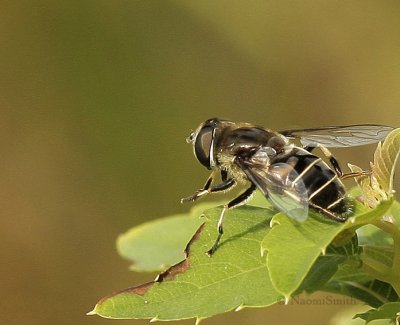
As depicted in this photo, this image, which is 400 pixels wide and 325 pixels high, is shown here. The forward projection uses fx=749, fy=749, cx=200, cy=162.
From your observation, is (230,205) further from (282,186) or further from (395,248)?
(395,248)

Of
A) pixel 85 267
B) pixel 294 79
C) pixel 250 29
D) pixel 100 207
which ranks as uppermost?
pixel 250 29

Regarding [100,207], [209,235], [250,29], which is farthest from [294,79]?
[209,235]

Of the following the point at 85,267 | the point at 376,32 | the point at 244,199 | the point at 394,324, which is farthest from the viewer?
the point at 376,32

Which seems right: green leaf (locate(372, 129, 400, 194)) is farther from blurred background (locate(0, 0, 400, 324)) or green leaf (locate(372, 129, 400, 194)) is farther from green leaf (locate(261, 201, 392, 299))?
blurred background (locate(0, 0, 400, 324))

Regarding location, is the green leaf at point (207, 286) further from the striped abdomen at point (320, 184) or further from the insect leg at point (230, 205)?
the striped abdomen at point (320, 184)

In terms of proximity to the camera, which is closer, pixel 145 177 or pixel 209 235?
pixel 209 235

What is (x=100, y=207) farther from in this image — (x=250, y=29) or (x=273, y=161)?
(x=273, y=161)

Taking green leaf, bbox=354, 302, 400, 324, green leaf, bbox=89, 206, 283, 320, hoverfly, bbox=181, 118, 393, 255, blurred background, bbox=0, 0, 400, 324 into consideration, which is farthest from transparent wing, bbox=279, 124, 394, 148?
blurred background, bbox=0, 0, 400, 324
